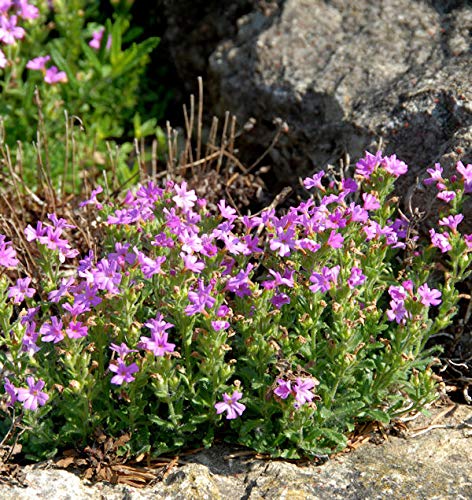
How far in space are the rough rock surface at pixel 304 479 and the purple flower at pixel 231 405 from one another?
13.5 inches

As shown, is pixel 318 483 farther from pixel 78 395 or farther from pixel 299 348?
pixel 78 395

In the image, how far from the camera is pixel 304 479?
3.20 meters

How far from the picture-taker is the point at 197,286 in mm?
3291

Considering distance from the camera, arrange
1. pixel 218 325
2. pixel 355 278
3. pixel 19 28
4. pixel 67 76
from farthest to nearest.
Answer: pixel 67 76, pixel 19 28, pixel 355 278, pixel 218 325

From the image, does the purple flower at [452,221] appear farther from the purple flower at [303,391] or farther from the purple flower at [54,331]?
the purple flower at [54,331]

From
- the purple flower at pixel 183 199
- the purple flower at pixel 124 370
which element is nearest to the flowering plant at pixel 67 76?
the purple flower at pixel 183 199

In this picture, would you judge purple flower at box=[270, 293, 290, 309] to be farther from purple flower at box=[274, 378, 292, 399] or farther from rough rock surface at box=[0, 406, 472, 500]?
rough rock surface at box=[0, 406, 472, 500]

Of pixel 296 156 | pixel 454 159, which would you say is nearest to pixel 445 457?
pixel 454 159

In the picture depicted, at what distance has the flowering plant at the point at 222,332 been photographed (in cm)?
304

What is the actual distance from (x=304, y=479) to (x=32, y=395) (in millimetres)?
1166

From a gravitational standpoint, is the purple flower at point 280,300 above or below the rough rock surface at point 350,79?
below

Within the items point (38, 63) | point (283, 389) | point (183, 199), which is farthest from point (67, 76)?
point (283, 389)

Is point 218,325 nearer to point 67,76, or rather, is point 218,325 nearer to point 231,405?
point 231,405

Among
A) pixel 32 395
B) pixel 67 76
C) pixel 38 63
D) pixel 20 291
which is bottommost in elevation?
pixel 32 395
